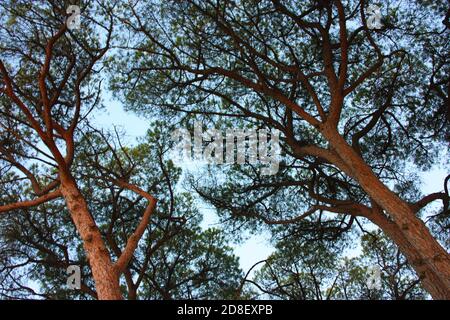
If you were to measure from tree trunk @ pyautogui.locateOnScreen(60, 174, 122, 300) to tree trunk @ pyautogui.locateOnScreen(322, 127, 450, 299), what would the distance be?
2.52m

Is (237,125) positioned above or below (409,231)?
above

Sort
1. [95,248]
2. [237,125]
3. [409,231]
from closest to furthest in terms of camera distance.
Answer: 1. [95,248]
2. [409,231]
3. [237,125]

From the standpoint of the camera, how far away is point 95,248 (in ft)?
12.0

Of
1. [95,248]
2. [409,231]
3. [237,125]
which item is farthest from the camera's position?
[237,125]

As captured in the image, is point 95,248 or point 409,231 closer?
point 95,248

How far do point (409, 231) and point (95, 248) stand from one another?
8.82ft

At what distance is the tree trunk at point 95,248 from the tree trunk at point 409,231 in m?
2.52

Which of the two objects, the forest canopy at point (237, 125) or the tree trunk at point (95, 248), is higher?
the forest canopy at point (237, 125)

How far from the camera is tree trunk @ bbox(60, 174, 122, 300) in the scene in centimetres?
335

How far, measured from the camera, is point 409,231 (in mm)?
4020

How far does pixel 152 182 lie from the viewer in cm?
698

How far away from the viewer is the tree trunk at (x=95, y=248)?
3348mm

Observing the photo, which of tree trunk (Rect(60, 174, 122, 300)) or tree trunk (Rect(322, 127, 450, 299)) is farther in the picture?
tree trunk (Rect(322, 127, 450, 299))

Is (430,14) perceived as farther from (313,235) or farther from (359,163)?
(313,235)
